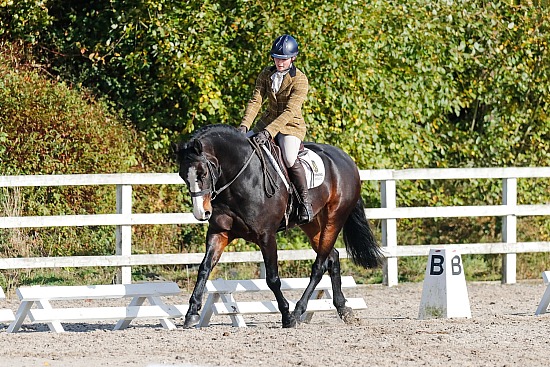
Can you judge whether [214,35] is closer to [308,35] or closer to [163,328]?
[308,35]

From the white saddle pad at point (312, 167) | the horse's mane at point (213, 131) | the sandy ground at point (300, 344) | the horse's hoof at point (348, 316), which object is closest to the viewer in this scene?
the sandy ground at point (300, 344)

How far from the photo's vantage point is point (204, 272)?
357 inches

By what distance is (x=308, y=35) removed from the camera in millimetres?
14328

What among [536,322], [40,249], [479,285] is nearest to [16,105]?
[40,249]

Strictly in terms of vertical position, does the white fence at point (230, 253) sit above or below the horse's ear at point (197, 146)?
below

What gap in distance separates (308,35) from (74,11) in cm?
418

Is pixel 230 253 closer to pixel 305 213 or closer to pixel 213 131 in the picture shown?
pixel 305 213

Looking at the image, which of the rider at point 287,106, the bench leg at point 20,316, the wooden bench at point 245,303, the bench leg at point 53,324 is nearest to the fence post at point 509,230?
the wooden bench at point 245,303

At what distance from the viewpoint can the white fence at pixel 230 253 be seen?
12.4 meters

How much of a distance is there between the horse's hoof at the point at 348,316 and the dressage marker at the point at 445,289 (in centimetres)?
63

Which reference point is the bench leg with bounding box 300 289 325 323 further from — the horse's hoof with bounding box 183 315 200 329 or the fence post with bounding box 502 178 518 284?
the fence post with bounding box 502 178 518 284

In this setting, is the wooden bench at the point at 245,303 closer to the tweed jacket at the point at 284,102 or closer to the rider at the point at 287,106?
the rider at the point at 287,106

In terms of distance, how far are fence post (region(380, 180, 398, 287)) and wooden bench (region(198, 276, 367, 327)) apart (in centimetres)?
348

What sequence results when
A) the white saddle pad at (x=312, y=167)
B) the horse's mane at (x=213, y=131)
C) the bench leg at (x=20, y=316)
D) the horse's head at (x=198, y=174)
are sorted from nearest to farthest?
the horse's head at (x=198, y=174) → the horse's mane at (x=213, y=131) → the bench leg at (x=20, y=316) → the white saddle pad at (x=312, y=167)
